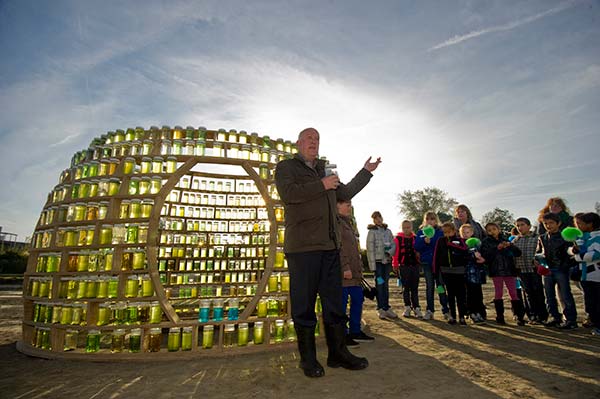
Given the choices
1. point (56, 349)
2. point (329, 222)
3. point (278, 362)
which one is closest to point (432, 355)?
point (278, 362)

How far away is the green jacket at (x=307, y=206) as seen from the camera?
2994mm

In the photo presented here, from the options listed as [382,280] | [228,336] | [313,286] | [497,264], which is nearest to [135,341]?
[228,336]

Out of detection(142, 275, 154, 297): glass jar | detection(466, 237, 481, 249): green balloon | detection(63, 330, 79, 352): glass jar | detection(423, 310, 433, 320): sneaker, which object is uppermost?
detection(466, 237, 481, 249): green balloon

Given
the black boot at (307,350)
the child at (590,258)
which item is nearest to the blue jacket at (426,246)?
the child at (590,258)

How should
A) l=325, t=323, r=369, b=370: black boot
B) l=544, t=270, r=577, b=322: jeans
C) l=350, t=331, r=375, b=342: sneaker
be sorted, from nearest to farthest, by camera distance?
l=325, t=323, r=369, b=370: black boot, l=350, t=331, r=375, b=342: sneaker, l=544, t=270, r=577, b=322: jeans

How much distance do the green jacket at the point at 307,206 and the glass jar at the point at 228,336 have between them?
6.13 ft

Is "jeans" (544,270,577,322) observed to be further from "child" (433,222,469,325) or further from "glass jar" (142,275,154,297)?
"glass jar" (142,275,154,297)

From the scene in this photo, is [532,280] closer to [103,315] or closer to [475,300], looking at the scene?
[475,300]

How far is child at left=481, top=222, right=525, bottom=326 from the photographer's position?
5.48m

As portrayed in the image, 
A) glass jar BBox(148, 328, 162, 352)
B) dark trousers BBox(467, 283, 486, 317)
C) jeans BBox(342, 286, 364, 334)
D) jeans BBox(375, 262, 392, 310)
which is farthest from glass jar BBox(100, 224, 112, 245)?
dark trousers BBox(467, 283, 486, 317)

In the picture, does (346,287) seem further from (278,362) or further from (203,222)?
(203,222)

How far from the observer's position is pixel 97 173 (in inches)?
194

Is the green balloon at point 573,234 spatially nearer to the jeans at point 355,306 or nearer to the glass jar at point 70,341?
the jeans at point 355,306

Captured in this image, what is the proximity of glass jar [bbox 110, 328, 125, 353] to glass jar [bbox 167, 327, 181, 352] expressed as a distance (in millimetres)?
647
